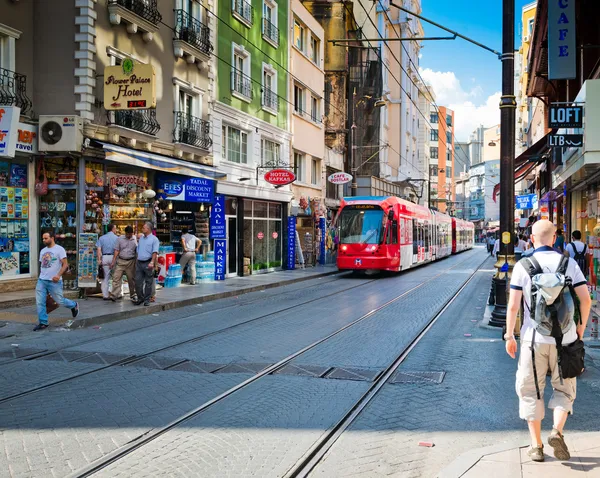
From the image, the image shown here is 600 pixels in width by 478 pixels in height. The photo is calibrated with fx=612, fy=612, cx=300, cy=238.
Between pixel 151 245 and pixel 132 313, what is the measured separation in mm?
1673

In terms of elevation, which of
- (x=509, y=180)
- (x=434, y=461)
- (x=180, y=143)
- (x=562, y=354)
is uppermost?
(x=180, y=143)

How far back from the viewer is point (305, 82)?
105 feet

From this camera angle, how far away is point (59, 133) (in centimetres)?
1494

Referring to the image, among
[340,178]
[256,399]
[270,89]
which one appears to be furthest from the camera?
[340,178]

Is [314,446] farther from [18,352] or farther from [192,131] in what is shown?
[192,131]

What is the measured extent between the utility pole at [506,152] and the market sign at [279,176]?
13739 millimetres

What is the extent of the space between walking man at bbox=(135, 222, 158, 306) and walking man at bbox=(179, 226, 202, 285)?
4.80 metres

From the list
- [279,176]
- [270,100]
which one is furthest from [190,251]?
[270,100]

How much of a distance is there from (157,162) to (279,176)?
7993mm

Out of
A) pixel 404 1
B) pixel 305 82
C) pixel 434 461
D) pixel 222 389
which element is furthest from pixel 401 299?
pixel 404 1

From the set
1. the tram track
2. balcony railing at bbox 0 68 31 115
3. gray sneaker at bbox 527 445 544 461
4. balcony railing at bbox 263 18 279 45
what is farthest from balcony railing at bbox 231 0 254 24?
gray sneaker at bbox 527 445 544 461

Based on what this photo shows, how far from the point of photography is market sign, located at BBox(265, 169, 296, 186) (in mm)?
24828

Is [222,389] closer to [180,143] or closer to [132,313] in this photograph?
[132,313]

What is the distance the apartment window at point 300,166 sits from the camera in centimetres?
3181
